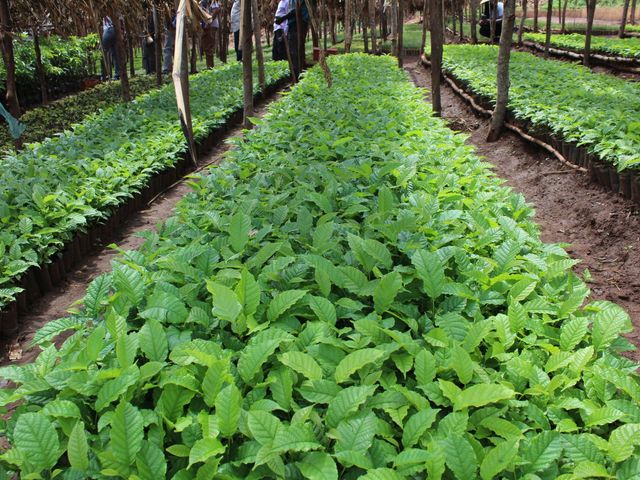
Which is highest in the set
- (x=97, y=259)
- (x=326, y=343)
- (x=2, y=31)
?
(x=2, y=31)

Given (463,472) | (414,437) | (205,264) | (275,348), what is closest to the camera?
(463,472)

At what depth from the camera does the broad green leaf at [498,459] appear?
131cm

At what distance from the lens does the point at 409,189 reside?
3.28 metres

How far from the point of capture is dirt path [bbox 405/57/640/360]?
4172 millimetres

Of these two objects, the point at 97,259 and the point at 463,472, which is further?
the point at 97,259

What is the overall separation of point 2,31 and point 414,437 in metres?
7.84

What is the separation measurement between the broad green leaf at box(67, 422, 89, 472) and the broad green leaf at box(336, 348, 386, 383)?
0.68m

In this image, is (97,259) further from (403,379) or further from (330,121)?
(403,379)

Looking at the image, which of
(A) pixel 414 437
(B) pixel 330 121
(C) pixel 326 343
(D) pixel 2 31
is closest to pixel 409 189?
(C) pixel 326 343

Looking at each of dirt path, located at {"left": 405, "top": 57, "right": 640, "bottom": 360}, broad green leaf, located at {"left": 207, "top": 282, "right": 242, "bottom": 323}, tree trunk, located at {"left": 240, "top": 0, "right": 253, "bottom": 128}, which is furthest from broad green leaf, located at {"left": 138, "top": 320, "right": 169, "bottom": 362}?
tree trunk, located at {"left": 240, "top": 0, "right": 253, "bottom": 128}

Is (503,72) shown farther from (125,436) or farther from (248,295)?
(125,436)

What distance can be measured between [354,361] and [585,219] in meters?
4.33

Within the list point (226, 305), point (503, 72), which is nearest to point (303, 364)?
point (226, 305)

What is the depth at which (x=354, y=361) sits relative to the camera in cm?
162
